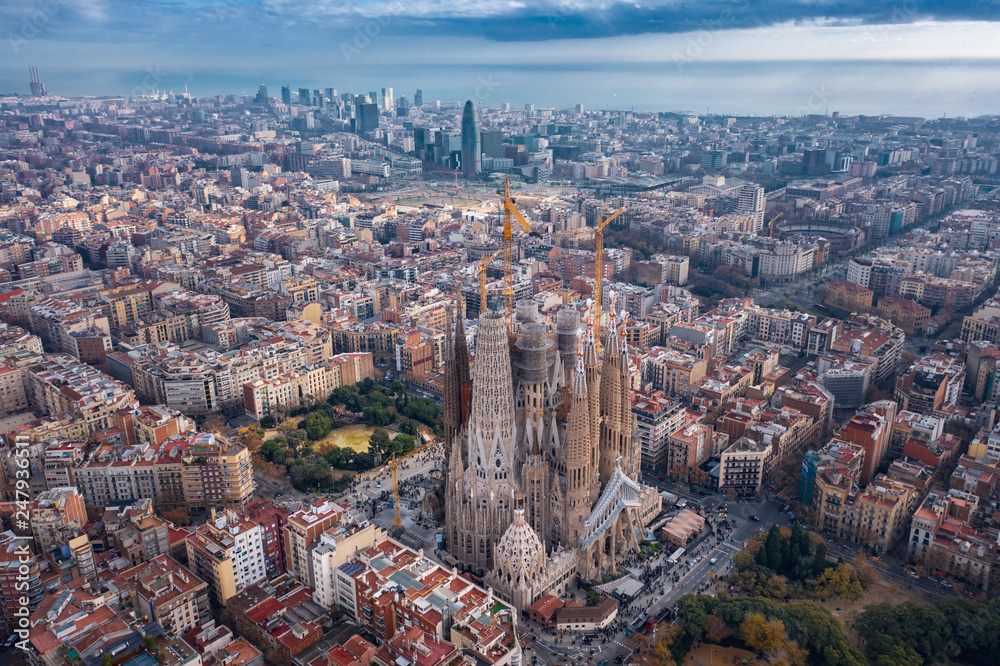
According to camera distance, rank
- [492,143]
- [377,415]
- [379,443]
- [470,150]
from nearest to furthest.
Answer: [379,443]
[377,415]
[470,150]
[492,143]

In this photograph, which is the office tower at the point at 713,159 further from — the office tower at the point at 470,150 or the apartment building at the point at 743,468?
the apartment building at the point at 743,468

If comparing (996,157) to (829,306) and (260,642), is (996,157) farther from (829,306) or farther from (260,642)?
(260,642)

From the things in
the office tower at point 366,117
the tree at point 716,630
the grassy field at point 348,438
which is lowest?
the tree at point 716,630

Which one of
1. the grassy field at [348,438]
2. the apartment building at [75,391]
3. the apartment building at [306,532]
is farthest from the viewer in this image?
the grassy field at [348,438]

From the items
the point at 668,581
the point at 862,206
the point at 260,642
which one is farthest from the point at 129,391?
the point at 862,206

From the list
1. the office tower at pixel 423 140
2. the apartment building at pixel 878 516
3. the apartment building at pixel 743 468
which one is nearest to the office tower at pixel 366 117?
the office tower at pixel 423 140

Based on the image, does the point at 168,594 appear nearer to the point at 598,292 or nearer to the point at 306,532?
the point at 306,532

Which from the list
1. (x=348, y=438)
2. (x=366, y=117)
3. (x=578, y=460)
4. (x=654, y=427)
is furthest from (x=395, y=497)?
(x=366, y=117)
